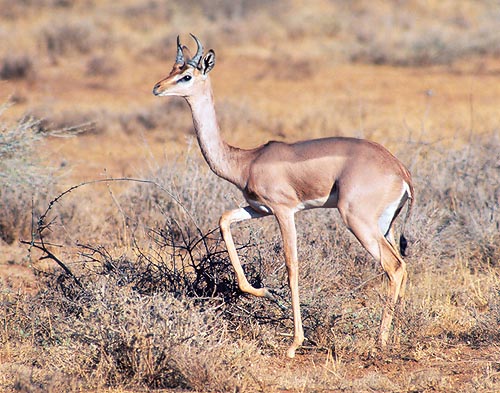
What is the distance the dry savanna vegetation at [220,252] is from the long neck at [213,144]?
1.38 ft

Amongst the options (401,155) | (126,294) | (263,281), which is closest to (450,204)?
(401,155)

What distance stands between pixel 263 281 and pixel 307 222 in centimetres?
173

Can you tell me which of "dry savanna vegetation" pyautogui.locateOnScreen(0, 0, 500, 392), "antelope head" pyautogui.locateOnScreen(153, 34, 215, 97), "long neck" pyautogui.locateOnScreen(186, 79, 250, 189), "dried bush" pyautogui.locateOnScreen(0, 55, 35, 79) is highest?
"antelope head" pyautogui.locateOnScreen(153, 34, 215, 97)

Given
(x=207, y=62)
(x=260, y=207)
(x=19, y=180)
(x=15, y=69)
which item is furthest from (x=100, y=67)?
(x=260, y=207)

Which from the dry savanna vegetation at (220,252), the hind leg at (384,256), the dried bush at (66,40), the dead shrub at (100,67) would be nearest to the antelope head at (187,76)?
the dry savanna vegetation at (220,252)

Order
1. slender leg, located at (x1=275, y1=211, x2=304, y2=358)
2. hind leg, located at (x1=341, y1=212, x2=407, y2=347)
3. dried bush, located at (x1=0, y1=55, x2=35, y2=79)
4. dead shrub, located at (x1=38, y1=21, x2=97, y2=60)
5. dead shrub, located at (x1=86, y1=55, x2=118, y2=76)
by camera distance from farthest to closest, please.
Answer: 1. dead shrub, located at (x1=38, y1=21, x2=97, y2=60)
2. dead shrub, located at (x1=86, y1=55, x2=118, y2=76)
3. dried bush, located at (x1=0, y1=55, x2=35, y2=79)
4. slender leg, located at (x1=275, y1=211, x2=304, y2=358)
5. hind leg, located at (x1=341, y1=212, x2=407, y2=347)

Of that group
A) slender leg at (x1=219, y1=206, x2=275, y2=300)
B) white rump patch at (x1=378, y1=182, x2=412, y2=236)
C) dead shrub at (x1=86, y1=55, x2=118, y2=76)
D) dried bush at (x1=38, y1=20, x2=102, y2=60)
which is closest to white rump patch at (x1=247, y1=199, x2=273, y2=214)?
slender leg at (x1=219, y1=206, x2=275, y2=300)

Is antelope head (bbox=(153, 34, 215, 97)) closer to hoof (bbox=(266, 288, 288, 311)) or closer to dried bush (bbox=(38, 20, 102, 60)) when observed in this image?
hoof (bbox=(266, 288, 288, 311))

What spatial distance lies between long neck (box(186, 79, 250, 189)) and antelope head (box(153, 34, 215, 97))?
→ 7 centimetres

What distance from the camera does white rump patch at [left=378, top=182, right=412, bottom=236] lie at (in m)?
6.04

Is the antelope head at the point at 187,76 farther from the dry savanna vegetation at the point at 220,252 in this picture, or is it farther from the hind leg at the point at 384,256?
the hind leg at the point at 384,256

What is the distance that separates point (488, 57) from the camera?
21719mm

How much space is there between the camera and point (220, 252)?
6160 millimetres

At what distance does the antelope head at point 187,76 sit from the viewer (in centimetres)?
621
